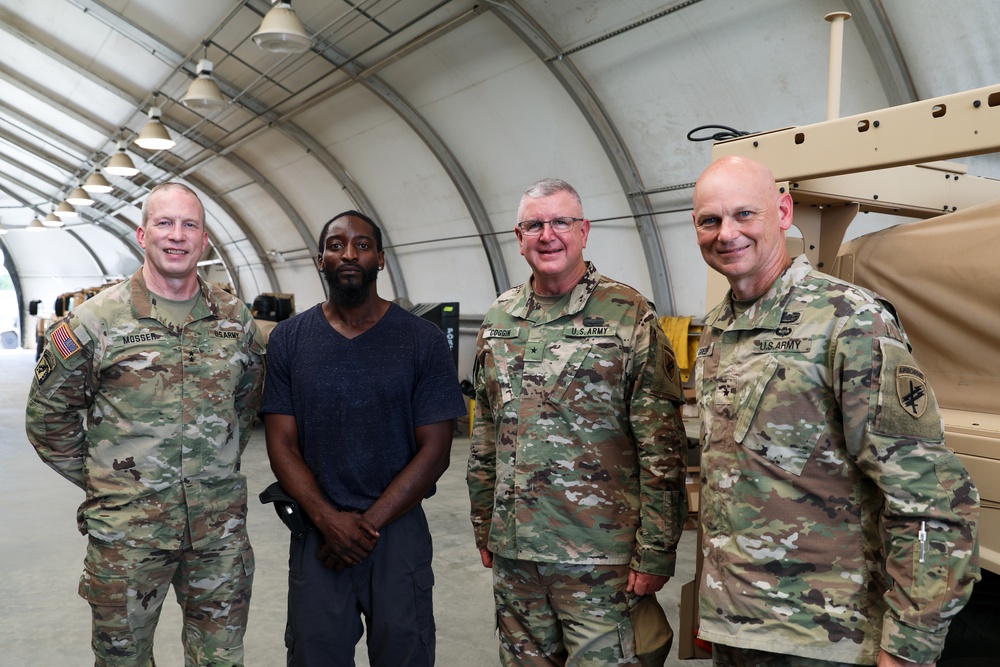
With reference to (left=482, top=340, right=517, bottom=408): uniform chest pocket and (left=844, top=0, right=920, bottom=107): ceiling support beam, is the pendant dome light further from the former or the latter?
(left=482, top=340, right=517, bottom=408): uniform chest pocket

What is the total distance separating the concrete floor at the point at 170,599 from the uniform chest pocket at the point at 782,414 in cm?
230

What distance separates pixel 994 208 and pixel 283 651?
3.40 metres

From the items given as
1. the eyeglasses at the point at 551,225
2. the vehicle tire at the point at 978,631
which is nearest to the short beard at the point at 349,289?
the eyeglasses at the point at 551,225

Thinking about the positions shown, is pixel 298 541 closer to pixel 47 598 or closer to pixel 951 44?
pixel 47 598

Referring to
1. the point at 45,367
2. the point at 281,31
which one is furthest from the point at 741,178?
the point at 281,31

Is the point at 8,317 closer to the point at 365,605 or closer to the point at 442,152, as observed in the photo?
the point at 442,152

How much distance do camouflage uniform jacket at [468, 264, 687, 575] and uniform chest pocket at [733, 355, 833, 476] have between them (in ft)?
1.27

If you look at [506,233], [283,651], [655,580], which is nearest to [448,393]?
[655,580]

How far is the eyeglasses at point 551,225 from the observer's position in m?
2.16

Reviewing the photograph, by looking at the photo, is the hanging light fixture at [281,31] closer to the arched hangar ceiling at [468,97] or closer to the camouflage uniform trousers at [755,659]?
the arched hangar ceiling at [468,97]

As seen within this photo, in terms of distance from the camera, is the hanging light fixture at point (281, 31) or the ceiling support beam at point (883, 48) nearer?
the ceiling support beam at point (883, 48)

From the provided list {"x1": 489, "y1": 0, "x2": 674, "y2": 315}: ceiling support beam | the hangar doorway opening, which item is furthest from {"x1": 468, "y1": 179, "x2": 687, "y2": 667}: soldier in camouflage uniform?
the hangar doorway opening

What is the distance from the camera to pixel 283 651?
3.61 metres

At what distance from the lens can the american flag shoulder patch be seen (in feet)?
7.74
